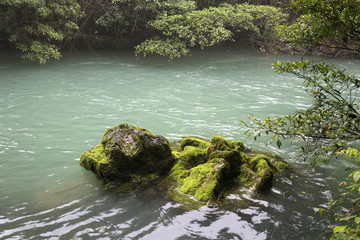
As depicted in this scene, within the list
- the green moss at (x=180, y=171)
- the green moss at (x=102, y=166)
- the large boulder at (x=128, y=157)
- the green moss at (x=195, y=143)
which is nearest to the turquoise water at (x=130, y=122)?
the green moss at (x=102, y=166)

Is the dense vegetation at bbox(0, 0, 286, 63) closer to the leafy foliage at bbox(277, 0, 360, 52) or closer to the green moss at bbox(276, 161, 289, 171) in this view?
the green moss at bbox(276, 161, 289, 171)

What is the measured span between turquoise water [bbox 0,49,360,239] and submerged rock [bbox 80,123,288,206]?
1.00 ft

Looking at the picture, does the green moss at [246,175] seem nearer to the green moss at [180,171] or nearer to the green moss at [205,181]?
the green moss at [205,181]

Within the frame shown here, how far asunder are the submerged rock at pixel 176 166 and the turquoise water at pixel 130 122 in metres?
0.31

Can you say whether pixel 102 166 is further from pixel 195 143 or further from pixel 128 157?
pixel 195 143

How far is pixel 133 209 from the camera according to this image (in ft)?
17.9

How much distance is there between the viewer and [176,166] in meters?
6.85

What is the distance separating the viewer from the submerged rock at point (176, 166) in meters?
6.00

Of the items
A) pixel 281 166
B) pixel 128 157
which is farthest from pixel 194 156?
pixel 281 166

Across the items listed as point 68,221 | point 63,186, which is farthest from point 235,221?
point 63,186

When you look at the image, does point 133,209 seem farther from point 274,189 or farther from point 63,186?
point 274,189

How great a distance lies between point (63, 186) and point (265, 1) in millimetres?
24872

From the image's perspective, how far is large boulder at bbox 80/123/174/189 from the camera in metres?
6.32

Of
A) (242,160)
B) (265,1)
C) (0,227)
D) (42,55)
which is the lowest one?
(0,227)
